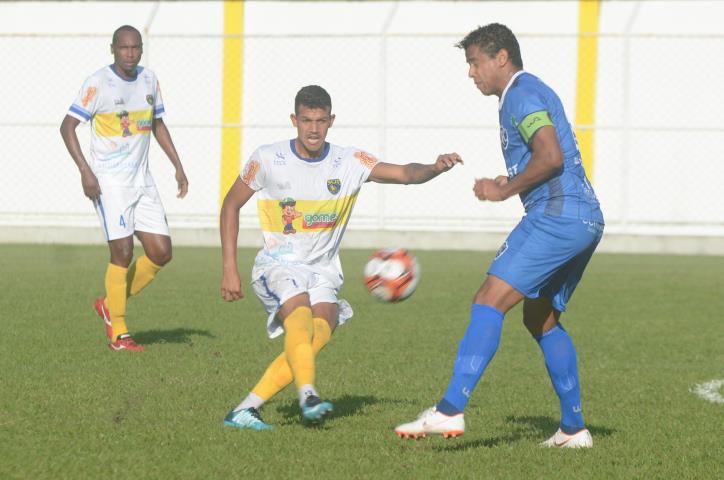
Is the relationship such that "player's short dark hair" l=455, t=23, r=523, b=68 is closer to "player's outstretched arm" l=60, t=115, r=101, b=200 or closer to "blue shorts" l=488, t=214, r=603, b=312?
"blue shorts" l=488, t=214, r=603, b=312

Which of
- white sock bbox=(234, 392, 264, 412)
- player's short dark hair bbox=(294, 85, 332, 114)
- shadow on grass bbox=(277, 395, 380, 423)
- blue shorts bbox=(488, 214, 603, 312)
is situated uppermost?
player's short dark hair bbox=(294, 85, 332, 114)

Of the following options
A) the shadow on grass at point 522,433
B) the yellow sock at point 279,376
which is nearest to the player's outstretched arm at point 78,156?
the yellow sock at point 279,376

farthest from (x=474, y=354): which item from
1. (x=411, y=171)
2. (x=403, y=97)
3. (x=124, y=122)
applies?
(x=403, y=97)

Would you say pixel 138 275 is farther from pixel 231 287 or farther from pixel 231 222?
pixel 231 287

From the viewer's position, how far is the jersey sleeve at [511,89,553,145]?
563 centimetres

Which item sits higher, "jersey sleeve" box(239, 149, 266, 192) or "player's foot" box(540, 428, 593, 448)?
"jersey sleeve" box(239, 149, 266, 192)

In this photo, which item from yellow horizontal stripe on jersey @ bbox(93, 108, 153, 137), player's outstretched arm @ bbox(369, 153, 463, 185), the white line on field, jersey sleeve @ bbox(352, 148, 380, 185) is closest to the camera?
player's outstretched arm @ bbox(369, 153, 463, 185)

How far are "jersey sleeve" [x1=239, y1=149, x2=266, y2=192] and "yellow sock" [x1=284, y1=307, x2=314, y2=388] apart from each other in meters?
0.71

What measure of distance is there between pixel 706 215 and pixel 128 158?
48.2 ft

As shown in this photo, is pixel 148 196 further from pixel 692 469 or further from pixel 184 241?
pixel 184 241

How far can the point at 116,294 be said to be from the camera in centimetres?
921

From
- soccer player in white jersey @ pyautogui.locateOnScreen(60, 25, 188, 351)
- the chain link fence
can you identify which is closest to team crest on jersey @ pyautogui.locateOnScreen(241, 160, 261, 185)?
soccer player in white jersey @ pyautogui.locateOnScreen(60, 25, 188, 351)

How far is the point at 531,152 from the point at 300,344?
4.56 feet

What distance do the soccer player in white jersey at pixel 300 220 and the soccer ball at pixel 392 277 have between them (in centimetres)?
25
